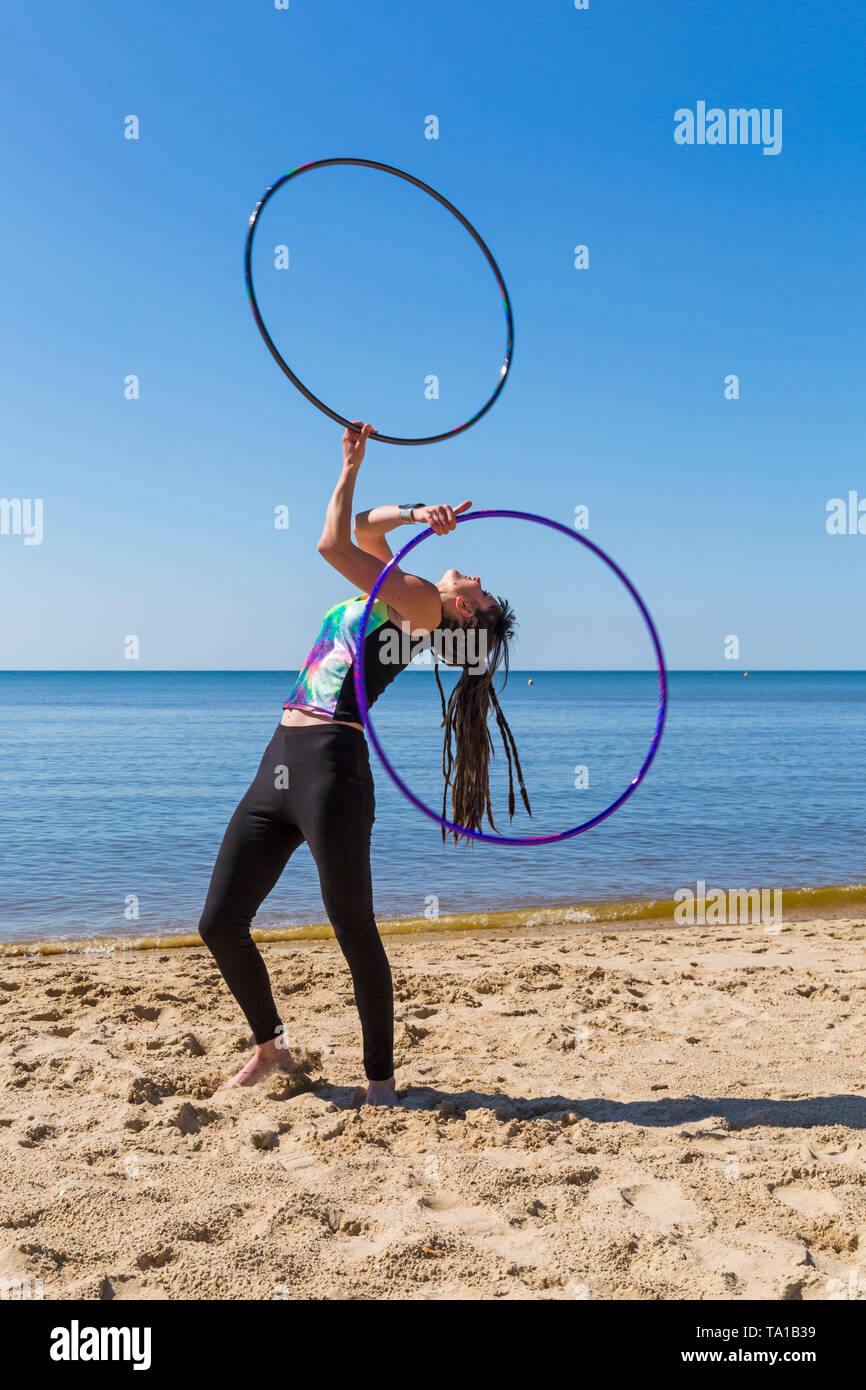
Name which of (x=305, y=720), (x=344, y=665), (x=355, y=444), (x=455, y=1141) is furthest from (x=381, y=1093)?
(x=355, y=444)

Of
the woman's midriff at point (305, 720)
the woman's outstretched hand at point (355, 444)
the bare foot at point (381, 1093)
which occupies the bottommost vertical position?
the bare foot at point (381, 1093)

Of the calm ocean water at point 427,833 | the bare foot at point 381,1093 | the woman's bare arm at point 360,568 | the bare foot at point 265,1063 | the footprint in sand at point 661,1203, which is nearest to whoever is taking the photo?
the footprint in sand at point 661,1203

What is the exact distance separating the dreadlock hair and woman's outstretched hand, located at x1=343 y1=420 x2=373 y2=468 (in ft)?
2.23

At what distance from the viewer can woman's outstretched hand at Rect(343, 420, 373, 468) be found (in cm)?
368

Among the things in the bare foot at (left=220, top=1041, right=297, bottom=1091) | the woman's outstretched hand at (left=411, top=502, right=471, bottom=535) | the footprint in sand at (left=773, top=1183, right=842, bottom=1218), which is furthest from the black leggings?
the footprint in sand at (left=773, top=1183, right=842, bottom=1218)

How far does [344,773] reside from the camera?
3615 millimetres

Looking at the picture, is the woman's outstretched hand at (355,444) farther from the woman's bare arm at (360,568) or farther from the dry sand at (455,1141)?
the dry sand at (455,1141)

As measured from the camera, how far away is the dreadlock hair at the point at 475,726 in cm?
393

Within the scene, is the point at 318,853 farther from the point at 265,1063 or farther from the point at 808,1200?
the point at 808,1200

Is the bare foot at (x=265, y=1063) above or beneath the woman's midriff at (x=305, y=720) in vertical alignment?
beneath

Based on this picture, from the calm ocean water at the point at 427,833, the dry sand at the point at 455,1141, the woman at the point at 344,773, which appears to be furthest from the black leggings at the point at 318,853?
the calm ocean water at the point at 427,833

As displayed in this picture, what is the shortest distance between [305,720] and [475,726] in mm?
756
